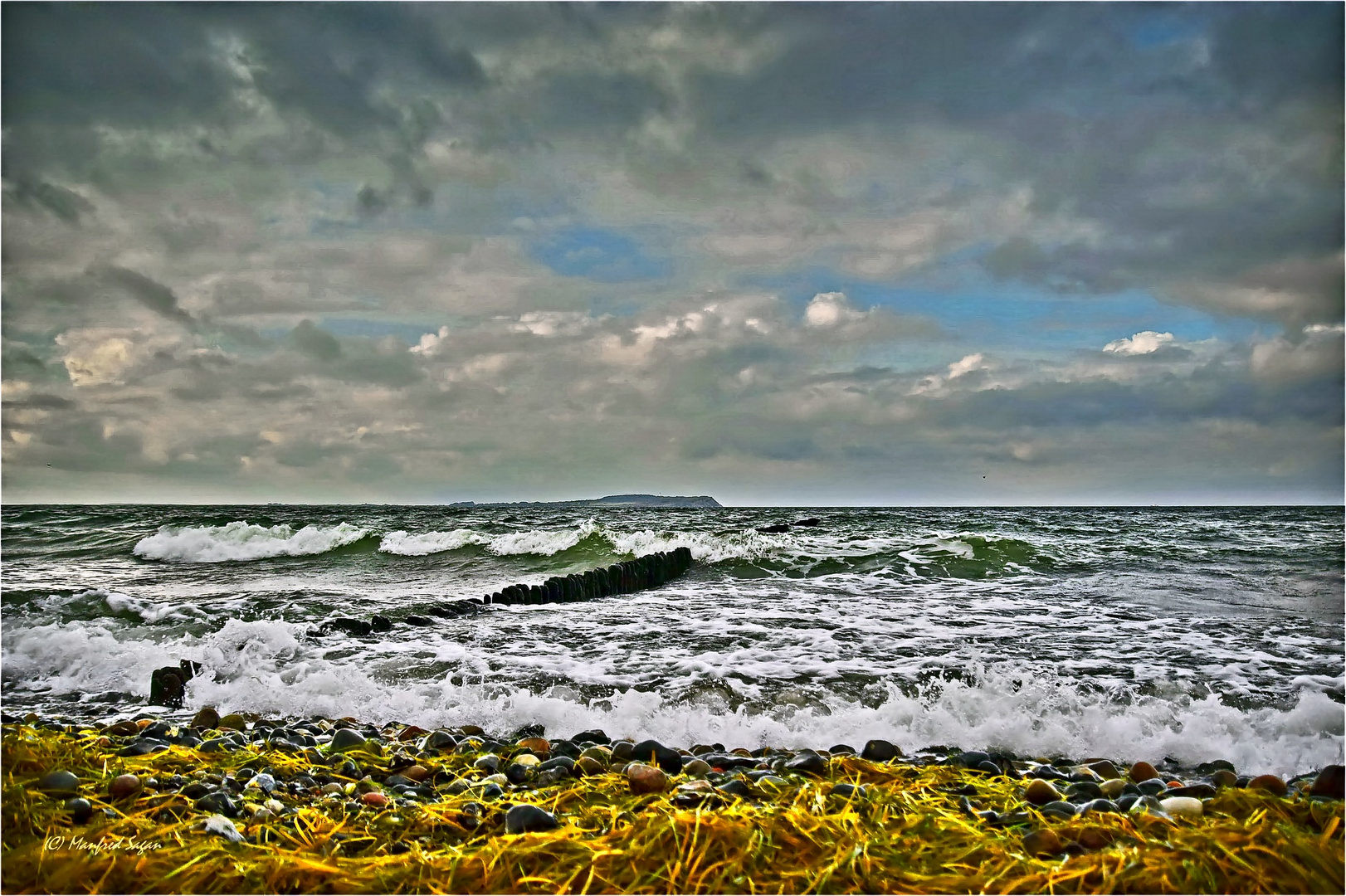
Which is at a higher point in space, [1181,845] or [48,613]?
[1181,845]

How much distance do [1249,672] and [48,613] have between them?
13.6m

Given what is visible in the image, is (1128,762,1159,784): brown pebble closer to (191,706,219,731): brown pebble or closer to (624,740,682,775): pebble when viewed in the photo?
(624,740,682,775): pebble

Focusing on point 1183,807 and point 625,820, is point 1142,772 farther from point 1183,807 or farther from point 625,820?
point 625,820

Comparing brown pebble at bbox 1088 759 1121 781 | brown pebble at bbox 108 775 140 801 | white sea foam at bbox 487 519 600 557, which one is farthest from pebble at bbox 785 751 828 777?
white sea foam at bbox 487 519 600 557

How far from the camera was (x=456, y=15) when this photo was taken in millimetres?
5395

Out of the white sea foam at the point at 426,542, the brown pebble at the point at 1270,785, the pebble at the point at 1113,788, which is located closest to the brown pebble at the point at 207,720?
the pebble at the point at 1113,788

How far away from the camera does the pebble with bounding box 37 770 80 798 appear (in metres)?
2.86

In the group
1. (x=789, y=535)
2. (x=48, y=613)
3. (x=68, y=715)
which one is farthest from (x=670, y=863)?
(x=789, y=535)

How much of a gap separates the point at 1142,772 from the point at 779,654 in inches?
136

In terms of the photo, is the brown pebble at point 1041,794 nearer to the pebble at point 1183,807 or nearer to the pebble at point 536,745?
the pebble at point 1183,807

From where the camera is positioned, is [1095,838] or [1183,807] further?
[1183,807]

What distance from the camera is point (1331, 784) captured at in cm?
312

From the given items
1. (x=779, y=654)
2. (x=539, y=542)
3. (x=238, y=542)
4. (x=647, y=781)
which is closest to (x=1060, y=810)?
(x=647, y=781)

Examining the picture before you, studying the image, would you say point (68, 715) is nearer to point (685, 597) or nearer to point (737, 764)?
point (737, 764)
